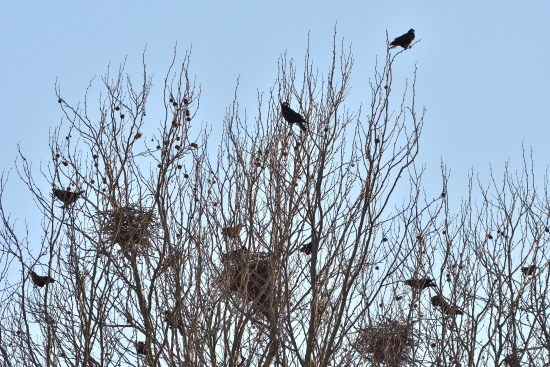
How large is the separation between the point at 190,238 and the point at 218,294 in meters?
0.58

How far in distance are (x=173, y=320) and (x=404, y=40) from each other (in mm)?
2964

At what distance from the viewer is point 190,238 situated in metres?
6.76

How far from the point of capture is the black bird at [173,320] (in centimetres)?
612

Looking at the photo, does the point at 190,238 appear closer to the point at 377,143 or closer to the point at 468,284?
the point at 377,143

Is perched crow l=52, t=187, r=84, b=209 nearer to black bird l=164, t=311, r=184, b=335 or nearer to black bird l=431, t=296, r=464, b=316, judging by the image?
black bird l=164, t=311, r=184, b=335

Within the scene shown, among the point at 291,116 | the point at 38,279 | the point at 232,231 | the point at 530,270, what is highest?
the point at 291,116

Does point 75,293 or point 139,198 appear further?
point 139,198

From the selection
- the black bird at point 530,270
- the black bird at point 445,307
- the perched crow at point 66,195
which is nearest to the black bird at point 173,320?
the perched crow at point 66,195

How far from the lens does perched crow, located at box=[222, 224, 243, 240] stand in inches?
261

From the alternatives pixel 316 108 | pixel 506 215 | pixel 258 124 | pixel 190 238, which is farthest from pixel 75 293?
pixel 506 215

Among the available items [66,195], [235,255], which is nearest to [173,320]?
[235,255]

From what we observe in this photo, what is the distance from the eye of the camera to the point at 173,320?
6.19 metres

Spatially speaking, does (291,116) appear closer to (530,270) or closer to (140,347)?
(140,347)

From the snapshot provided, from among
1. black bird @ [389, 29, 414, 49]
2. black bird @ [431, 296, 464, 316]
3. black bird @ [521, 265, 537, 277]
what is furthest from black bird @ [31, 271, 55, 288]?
black bird @ [521, 265, 537, 277]
